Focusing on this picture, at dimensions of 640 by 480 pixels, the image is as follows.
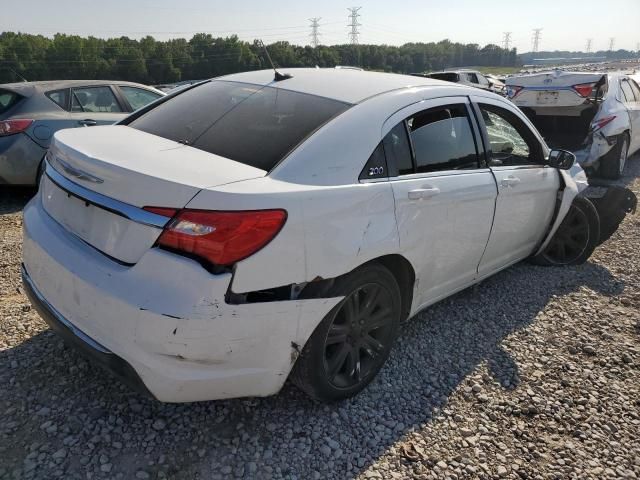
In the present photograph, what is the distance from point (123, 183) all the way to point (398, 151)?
1.43 m

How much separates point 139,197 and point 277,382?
1.02 metres

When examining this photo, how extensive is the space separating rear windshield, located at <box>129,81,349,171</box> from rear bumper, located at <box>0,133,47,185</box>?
3.63m

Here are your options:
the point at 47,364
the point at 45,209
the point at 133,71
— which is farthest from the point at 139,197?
the point at 133,71

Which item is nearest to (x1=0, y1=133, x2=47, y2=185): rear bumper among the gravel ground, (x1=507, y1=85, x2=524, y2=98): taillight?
the gravel ground

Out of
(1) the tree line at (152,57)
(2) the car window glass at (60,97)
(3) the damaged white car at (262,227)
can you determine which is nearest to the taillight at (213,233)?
(3) the damaged white car at (262,227)

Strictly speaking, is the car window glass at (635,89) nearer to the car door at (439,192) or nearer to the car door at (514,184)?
the car door at (514,184)

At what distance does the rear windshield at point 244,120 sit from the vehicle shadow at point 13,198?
4016mm

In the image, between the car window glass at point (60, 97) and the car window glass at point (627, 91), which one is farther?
the car window glass at point (627, 91)

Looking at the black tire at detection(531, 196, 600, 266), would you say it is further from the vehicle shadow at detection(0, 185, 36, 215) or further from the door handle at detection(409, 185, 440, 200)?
the vehicle shadow at detection(0, 185, 36, 215)

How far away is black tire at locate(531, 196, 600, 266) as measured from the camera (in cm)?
469

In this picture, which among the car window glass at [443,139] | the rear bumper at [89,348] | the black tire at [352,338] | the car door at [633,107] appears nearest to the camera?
the rear bumper at [89,348]

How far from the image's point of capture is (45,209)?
2619 millimetres

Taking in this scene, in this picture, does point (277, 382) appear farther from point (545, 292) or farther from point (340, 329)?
point (545, 292)

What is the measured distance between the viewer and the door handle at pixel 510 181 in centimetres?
349
